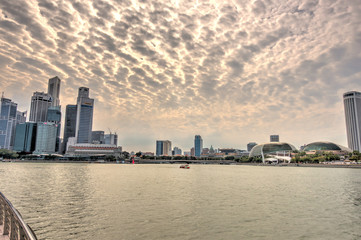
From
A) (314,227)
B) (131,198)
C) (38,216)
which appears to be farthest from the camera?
(131,198)

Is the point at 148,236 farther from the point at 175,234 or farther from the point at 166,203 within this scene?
the point at 166,203

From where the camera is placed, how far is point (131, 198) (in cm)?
3997

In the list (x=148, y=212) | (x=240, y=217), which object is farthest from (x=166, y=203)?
(x=240, y=217)

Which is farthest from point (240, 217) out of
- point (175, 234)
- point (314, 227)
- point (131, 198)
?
point (131, 198)

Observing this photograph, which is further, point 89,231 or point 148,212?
point 148,212

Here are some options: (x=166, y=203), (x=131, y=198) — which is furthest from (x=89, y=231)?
(x=131, y=198)

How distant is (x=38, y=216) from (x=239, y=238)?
69.6ft

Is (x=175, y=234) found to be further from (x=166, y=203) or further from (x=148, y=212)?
(x=166, y=203)

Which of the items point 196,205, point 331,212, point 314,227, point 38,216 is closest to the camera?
point 314,227

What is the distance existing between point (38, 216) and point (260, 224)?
23.5 m

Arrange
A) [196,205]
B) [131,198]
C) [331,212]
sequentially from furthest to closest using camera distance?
[131,198]
[196,205]
[331,212]

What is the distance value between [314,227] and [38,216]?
2871 cm

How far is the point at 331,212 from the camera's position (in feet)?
105

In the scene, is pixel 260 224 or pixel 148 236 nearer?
pixel 148 236
